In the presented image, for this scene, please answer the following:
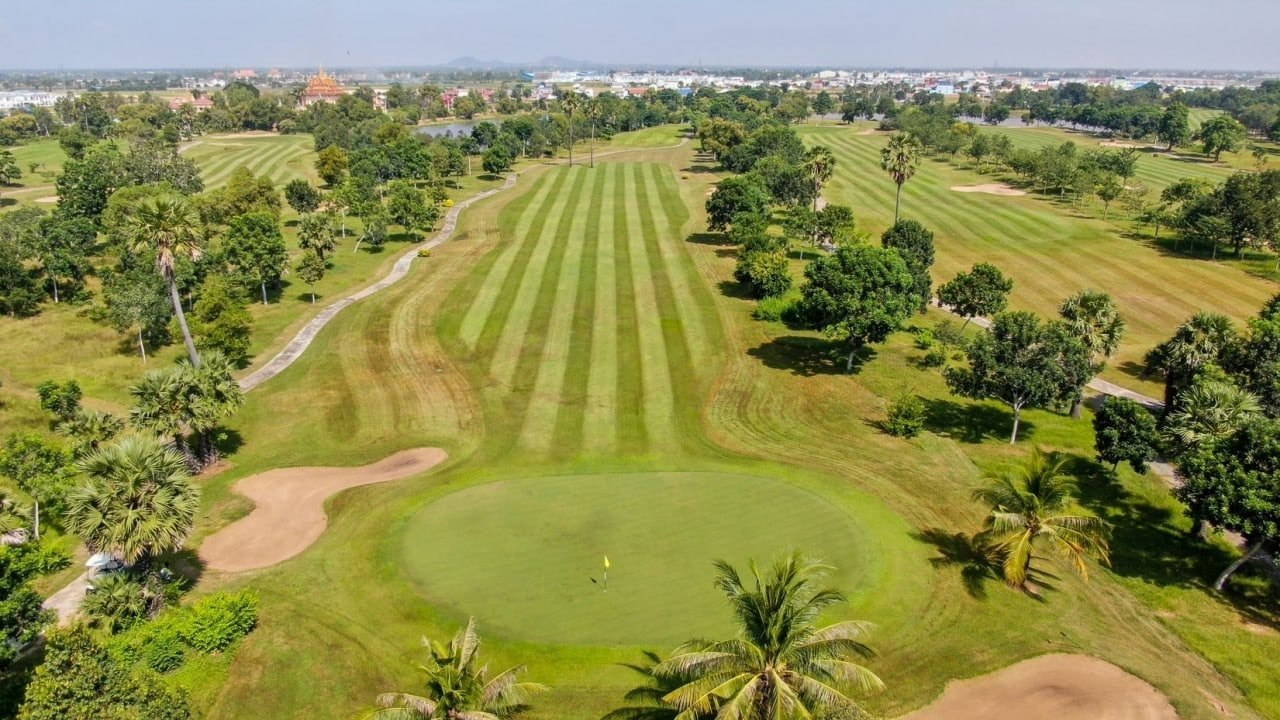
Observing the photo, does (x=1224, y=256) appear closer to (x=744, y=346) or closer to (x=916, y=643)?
(x=744, y=346)

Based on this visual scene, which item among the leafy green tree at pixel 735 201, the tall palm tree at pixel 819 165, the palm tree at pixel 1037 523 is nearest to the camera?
the palm tree at pixel 1037 523

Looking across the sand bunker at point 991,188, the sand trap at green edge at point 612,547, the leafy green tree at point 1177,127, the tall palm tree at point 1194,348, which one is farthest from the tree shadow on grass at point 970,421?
the leafy green tree at point 1177,127

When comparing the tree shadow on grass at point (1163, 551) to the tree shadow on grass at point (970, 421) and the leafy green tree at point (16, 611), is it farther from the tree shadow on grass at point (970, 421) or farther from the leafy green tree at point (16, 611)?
the leafy green tree at point (16, 611)

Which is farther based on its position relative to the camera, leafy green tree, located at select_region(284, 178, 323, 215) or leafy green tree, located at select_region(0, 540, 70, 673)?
leafy green tree, located at select_region(284, 178, 323, 215)

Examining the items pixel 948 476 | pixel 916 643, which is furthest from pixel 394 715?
pixel 948 476

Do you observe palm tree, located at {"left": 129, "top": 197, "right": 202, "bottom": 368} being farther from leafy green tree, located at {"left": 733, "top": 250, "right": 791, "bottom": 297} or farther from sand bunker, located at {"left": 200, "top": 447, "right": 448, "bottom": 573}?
leafy green tree, located at {"left": 733, "top": 250, "right": 791, "bottom": 297}

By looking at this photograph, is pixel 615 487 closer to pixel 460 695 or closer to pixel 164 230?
pixel 460 695

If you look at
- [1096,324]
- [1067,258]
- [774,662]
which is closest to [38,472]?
[774,662]

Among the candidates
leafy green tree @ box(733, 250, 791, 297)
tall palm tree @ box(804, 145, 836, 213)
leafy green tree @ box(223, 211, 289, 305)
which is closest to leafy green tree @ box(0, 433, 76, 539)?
leafy green tree @ box(223, 211, 289, 305)
